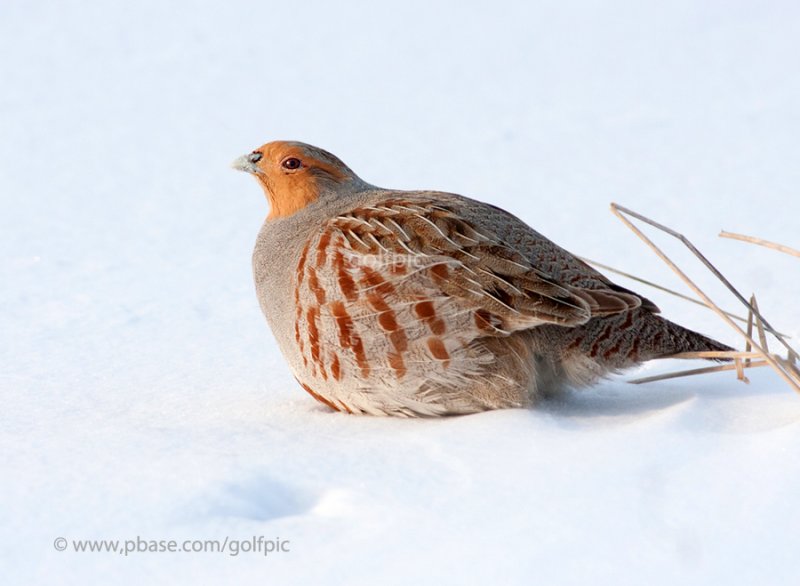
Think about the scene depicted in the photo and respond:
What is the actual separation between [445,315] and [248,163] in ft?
3.62

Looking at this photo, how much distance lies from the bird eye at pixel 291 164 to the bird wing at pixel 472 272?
1.66ft

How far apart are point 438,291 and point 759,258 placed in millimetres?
2610

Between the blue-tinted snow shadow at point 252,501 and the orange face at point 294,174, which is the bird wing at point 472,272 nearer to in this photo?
the orange face at point 294,174

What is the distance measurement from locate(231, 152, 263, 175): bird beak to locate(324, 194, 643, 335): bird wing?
0.66m

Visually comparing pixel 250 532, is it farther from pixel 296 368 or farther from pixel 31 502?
pixel 296 368

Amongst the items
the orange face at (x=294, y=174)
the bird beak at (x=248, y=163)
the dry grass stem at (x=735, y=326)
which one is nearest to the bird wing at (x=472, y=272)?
the dry grass stem at (x=735, y=326)

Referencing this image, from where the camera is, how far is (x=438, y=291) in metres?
3.23

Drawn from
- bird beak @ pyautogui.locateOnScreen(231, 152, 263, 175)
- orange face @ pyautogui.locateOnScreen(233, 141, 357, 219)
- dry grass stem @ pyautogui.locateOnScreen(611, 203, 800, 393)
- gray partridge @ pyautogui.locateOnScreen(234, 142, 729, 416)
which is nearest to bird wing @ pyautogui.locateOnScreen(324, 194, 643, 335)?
gray partridge @ pyautogui.locateOnScreen(234, 142, 729, 416)

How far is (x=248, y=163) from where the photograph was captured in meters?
3.93

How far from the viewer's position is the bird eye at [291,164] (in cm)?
381

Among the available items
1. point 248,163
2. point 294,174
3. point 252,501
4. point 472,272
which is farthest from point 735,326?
point 248,163

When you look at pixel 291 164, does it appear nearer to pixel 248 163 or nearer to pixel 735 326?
pixel 248 163

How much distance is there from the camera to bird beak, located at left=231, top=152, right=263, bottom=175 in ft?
12.8

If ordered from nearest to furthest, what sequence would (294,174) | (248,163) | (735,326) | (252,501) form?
(252,501)
(735,326)
(294,174)
(248,163)
